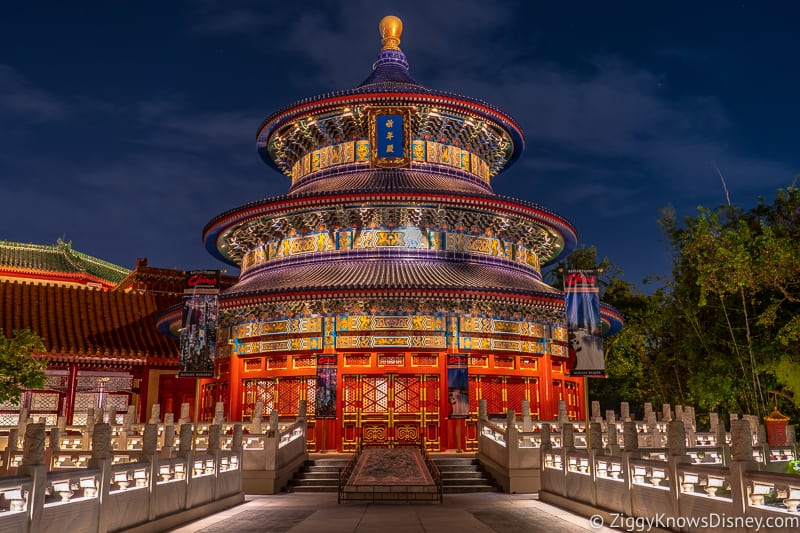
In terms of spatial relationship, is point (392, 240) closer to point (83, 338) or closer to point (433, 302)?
point (433, 302)

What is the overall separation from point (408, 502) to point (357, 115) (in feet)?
63.8

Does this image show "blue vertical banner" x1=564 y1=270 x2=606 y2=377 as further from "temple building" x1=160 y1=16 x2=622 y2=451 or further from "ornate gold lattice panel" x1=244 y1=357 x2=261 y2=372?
"ornate gold lattice panel" x1=244 y1=357 x2=261 y2=372

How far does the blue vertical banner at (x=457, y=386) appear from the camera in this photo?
26.0 metres

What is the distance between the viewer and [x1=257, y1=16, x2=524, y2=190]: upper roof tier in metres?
32.5

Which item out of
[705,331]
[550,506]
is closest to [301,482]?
[550,506]

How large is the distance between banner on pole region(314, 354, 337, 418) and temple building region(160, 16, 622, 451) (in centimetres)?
5

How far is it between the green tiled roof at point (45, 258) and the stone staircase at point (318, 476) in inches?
1427

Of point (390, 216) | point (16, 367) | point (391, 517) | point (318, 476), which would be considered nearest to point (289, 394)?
point (318, 476)

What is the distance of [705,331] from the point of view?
111 ft

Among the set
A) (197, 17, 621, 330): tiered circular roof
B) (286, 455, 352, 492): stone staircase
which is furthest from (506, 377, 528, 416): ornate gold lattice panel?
(286, 455, 352, 492): stone staircase

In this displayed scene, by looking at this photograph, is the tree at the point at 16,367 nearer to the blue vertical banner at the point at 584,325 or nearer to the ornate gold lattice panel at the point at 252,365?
the ornate gold lattice panel at the point at 252,365

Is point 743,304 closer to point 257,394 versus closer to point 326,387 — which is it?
point 326,387

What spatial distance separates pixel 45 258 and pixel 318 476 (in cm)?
3879

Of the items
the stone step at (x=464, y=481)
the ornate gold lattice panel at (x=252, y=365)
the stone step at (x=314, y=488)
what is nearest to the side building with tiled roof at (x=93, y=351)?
the ornate gold lattice panel at (x=252, y=365)
